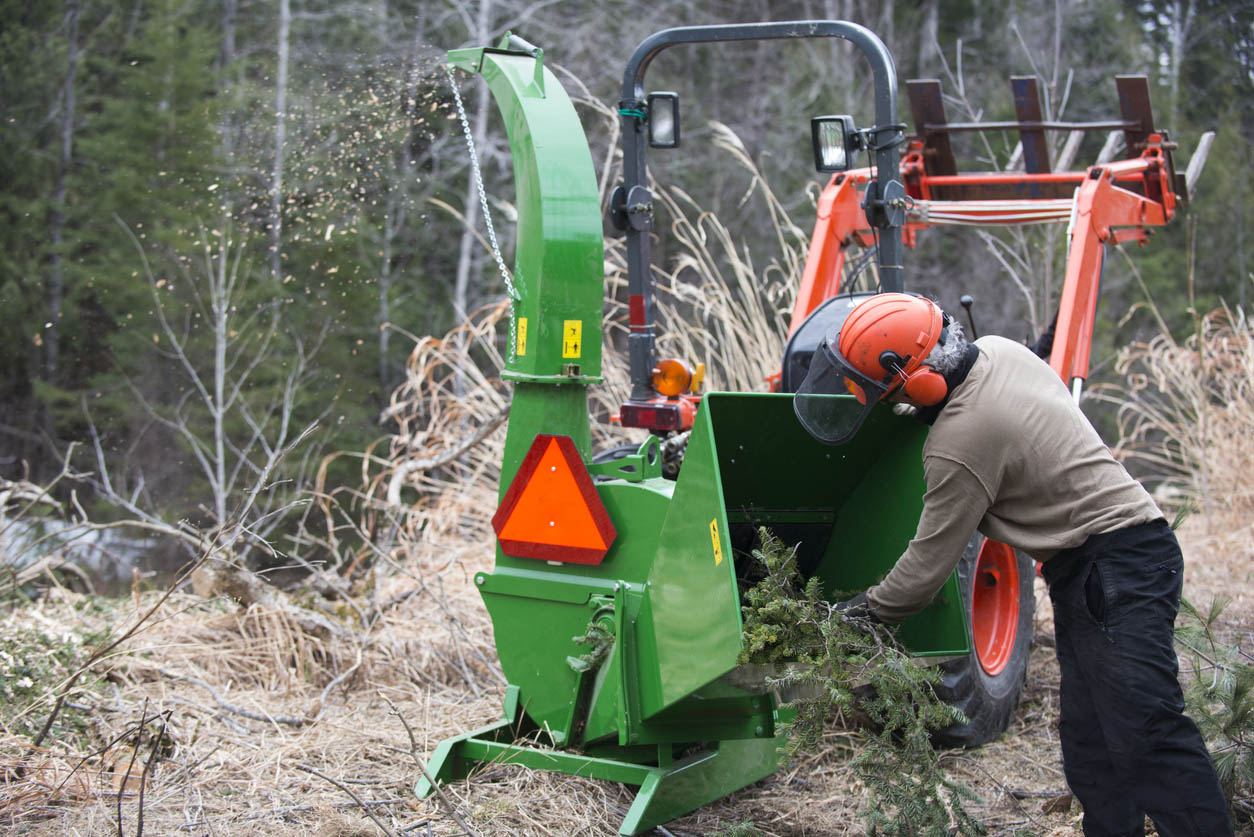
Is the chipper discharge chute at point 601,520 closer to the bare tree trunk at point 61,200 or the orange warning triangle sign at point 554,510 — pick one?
the orange warning triangle sign at point 554,510

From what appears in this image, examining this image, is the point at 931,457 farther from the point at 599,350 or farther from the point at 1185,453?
the point at 1185,453

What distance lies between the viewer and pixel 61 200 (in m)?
13.8

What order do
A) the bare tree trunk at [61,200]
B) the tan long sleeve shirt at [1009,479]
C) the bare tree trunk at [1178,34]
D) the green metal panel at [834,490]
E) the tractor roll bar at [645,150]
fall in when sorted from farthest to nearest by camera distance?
the bare tree trunk at [1178,34] < the bare tree trunk at [61,200] < the tractor roll bar at [645,150] < the green metal panel at [834,490] < the tan long sleeve shirt at [1009,479]

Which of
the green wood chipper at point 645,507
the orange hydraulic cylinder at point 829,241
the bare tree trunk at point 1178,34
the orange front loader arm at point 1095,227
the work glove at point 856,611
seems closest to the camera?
the work glove at point 856,611

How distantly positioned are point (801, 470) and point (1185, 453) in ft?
20.9

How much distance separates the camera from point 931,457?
3270mm

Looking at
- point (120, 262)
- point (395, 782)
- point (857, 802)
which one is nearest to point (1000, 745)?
point (857, 802)

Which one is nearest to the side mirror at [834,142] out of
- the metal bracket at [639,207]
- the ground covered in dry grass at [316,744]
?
the metal bracket at [639,207]

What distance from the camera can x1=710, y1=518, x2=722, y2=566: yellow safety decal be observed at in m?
3.19

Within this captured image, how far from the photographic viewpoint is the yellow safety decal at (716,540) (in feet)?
10.5

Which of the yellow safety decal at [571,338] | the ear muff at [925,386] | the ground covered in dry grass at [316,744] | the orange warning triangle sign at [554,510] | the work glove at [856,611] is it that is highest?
the yellow safety decal at [571,338]

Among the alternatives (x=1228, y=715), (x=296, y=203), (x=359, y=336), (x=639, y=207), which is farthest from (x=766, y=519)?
(x=359, y=336)

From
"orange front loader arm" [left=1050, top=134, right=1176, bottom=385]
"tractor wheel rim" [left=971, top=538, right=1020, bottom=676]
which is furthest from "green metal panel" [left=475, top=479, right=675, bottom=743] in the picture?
"orange front loader arm" [left=1050, top=134, right=1176, bottom=385]

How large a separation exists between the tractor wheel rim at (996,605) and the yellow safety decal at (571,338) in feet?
6.44
